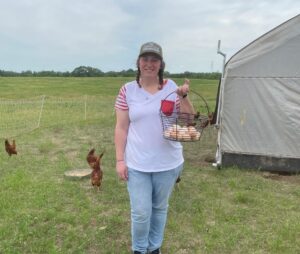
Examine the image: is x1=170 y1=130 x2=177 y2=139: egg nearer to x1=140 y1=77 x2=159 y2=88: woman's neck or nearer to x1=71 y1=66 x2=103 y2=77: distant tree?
x1=140 y1=77 x2=159 y2=88: woman's neck

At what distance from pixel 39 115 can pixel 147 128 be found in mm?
12905

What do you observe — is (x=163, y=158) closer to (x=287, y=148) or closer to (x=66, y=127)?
(x=287, y=148)

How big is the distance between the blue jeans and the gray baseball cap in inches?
35.0

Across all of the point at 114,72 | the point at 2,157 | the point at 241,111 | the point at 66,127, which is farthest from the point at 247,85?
the point at 114,72

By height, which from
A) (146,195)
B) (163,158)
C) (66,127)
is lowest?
(66,127)

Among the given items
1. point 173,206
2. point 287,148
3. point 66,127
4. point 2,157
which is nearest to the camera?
point 173,206

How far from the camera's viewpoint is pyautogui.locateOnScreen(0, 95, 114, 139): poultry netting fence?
1302cm

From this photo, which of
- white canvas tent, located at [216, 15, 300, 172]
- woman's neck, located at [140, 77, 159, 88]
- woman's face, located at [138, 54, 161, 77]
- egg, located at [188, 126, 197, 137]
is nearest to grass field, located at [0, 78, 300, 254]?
white canvas tent, located at [216, 15, 300, 172]

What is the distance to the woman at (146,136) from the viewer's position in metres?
3.26

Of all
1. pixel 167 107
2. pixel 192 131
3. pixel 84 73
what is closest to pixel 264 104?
pixel 192 131

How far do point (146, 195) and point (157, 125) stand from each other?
0.54 metres

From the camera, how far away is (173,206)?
5578mm

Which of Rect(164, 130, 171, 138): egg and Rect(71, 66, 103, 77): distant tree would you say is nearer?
Rect(164, 130, 171, 138): egg

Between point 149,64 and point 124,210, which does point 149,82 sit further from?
point 124,210
